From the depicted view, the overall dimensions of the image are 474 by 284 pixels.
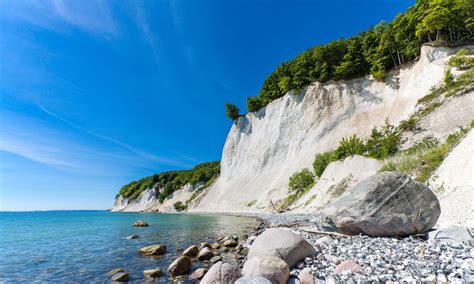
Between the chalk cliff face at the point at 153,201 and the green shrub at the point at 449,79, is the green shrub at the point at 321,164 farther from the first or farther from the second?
the chalk cliff face at the point at 153,201

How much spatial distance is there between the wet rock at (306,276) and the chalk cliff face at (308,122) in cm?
3097

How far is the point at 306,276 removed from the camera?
5.39m

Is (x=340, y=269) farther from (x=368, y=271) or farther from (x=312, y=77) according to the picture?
(x=312, y=77)

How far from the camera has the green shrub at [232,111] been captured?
2285 inches

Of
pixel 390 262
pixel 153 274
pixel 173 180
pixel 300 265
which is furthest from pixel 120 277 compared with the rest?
pixel 173 180

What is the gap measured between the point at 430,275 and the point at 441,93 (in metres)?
30.5

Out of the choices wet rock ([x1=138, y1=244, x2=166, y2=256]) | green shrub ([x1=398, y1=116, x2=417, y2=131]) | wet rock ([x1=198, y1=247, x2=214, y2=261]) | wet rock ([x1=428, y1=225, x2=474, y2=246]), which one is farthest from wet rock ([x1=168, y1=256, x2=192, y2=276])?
green shrub ([x1=398, y1=116, x2=417, y2=131])

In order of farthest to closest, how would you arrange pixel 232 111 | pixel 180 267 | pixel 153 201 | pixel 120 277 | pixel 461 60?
pixel 153 201, pixel 232 111, pixel 461 60, pixel 180 267, pixel 120 277

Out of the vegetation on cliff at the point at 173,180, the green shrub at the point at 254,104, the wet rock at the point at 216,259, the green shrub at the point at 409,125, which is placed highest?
the green shrub at the point at 254,104

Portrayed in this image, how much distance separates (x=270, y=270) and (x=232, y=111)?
176 feet

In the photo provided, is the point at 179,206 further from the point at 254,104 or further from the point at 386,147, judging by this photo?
the point at 386,147

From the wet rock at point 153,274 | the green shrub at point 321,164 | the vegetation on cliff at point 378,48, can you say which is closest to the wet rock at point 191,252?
the wet rock at point 153,274

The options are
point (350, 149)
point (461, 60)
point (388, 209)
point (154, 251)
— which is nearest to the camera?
point (388, 209)

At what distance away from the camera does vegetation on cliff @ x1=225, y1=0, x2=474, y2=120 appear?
31.2 meters
